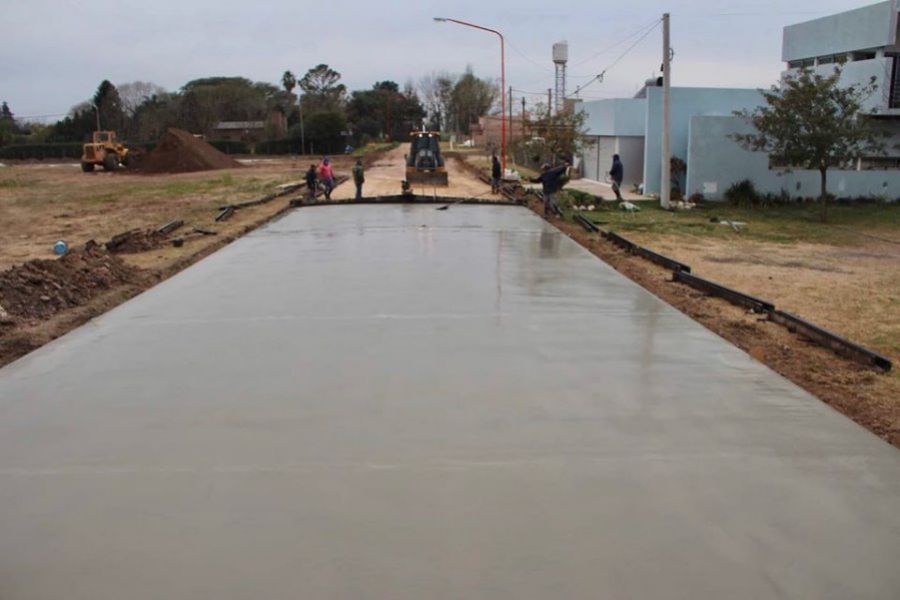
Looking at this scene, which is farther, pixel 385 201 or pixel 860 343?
pixel 385 201

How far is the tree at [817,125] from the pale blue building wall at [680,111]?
553 cm

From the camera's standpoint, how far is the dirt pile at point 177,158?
45062 millimetres

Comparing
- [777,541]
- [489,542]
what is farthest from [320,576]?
[777,541]

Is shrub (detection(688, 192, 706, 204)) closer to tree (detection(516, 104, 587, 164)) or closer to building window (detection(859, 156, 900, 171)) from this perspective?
building window (detection(859, 156, 900, 171))

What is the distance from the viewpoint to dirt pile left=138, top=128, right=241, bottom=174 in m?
45.1

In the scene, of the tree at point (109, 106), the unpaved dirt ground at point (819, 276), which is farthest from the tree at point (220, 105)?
the unpaved dirt ground at point (819, 276)

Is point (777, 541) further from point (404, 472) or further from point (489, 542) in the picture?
point (404, 472)

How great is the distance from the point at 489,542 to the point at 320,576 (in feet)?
3.04

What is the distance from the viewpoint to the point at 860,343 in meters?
8.65

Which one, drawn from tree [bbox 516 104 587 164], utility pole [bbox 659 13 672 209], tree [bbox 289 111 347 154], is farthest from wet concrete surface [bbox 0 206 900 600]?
tree [bbox 289 111 347 154]

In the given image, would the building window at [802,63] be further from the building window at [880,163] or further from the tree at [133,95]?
the tree at [133,95]

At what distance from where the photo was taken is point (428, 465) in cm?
532

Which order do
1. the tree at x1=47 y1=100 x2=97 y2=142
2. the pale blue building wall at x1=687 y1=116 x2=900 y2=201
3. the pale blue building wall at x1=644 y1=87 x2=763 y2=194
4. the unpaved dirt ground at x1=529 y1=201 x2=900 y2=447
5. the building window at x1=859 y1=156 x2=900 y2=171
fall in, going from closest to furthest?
the unpaved dirt ground at x1=529 y1=201 x2=900 y2=447 → the pale blue building wall at x1=687 y1=116 x2=900 y2=201 → the building window at x1=859 y1=156 x2=900 y2=171 → the pale blue building wall at x1=644 y1=87 x2=763 y2=194 → the tree at x1=47 y1=100 x2=97 y2=142

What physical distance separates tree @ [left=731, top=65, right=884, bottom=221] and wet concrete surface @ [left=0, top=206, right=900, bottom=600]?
14.1 metres
